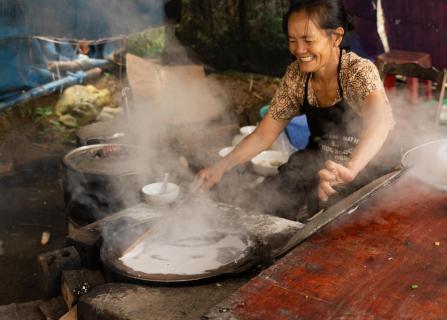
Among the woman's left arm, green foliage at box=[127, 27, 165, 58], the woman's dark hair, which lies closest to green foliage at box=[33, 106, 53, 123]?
green foliage at box=[127, 27, 165, 58]

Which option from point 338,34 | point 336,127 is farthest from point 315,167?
point 338,34

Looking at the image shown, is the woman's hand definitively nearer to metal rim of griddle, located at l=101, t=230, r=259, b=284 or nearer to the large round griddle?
the large round griddle

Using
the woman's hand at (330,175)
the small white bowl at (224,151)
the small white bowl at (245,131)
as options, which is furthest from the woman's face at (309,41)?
the small white bowl at (245,131)

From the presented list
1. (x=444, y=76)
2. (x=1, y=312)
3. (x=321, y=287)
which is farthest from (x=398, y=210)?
(x=444, y=76)

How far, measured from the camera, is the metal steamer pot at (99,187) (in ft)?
14.4

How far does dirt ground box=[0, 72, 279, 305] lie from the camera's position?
486 centimetres

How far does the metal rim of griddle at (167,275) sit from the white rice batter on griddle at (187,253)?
0.04m

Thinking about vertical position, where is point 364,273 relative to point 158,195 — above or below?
above

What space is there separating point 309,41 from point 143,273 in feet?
5.88

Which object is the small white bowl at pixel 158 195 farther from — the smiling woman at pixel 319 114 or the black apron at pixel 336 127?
the black apron at pixel 336 127

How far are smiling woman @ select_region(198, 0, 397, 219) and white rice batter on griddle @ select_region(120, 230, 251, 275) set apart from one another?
486 mm

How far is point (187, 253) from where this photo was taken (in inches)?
121

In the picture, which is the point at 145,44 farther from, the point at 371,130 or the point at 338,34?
the point at 371,130

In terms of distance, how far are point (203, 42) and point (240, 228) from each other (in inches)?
162
